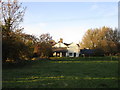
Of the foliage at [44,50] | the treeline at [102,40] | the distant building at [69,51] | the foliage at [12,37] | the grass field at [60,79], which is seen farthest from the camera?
the distant building at [69,51]

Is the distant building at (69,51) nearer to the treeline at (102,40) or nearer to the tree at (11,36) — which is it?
the treeline at (102,40)

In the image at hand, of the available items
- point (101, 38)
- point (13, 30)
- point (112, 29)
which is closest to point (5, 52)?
point (13, 30)

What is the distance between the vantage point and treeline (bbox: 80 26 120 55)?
49.8m

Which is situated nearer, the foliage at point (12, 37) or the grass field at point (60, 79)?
the grass field at point (60, 79)

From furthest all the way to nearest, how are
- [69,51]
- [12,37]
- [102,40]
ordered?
[69,51] → [102,40] → [12,37]

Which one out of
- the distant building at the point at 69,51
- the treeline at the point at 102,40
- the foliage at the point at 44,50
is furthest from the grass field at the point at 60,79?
the distant building at the point at 69,51

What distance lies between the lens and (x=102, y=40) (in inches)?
2061

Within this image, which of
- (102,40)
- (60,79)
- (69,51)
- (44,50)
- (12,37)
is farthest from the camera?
(69,51)

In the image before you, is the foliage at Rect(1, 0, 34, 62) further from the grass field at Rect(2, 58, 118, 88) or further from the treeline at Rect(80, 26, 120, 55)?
the treeline at Rect(80, 26, 120, 55)

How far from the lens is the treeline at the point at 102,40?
49.8 meters

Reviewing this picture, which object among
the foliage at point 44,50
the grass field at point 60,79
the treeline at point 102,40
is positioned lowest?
the grass field at point 60,79

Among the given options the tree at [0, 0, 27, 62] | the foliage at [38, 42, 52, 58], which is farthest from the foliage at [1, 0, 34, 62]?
the foliage at [38, 42, 52, 58]

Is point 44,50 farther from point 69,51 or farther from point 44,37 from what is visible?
point 69,51

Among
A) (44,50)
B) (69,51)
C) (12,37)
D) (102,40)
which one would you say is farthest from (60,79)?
(69,51)
